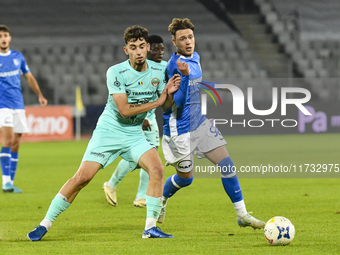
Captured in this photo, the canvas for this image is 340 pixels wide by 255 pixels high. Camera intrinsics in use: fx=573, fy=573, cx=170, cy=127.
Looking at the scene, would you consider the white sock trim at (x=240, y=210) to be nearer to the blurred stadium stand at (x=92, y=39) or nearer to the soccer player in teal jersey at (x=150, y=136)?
the soccer player in teal jersey at (x=150, y=136)

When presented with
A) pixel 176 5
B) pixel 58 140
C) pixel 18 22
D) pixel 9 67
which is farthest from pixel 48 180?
pixel 176 5


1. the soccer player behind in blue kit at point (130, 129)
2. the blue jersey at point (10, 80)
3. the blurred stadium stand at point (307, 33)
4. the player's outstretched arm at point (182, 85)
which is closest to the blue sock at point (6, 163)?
the blue jersey at point (10, 80)

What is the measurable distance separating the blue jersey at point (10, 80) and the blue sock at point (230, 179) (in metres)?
4.20

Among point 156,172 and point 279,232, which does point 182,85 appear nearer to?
point 156,172

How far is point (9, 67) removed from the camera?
8.53 m

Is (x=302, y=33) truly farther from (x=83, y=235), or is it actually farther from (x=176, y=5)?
(x=83, y=235)

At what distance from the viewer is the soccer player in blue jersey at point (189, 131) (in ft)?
17.8

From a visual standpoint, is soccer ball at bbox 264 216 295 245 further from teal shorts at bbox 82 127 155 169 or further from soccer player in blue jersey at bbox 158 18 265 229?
teal shorts at bbox 82 127 155 169

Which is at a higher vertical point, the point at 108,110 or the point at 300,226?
the point at 108,110

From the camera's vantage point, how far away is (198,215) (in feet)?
20.6

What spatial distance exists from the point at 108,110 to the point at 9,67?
3.77 m

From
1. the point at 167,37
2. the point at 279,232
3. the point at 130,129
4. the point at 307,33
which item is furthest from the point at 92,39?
the point at 279,232

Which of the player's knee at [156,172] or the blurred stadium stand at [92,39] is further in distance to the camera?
the blurred stadium stand at [92,39]

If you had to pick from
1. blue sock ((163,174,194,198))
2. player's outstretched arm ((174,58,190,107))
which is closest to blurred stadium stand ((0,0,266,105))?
blue sock ((163,174,194,198))
